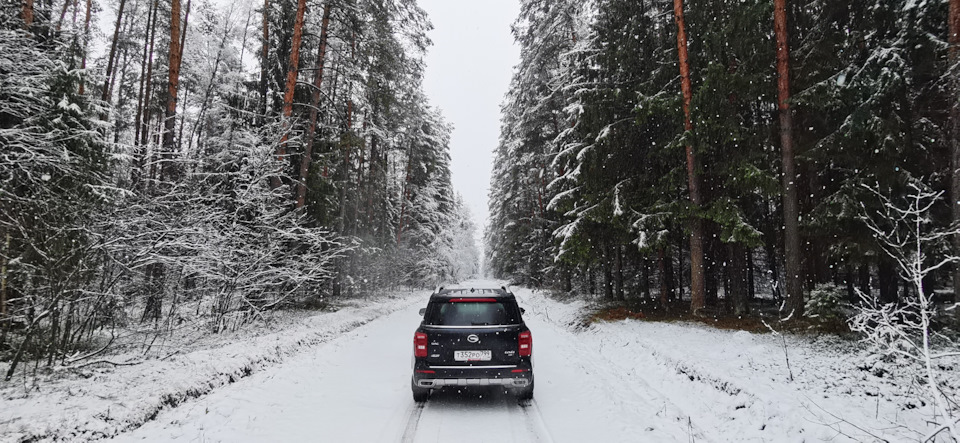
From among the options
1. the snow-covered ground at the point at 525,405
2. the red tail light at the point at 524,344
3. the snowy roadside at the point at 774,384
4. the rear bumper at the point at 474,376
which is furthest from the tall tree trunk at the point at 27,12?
the snowy roadside at the point at 774,384

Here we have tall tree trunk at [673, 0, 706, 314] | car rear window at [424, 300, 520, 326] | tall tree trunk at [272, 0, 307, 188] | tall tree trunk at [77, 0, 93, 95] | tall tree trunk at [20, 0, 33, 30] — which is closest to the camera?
car rear window at [424, 300, 520, 326]

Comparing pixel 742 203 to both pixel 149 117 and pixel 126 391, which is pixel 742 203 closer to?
pixel 126 391

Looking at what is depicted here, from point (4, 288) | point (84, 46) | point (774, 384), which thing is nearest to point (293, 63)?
point (84, 46)

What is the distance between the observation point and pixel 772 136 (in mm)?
13820

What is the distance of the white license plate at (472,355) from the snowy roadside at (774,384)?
9.57 feet

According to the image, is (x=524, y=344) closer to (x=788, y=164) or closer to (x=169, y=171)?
(x=788, y=164)

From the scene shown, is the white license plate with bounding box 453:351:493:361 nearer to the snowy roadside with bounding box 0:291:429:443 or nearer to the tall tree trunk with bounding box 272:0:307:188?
the snowy roadside with bounding box 0:291:429:443

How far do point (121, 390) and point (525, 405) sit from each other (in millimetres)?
5824

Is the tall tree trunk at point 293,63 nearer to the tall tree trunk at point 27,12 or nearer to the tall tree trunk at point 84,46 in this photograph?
the tall tree trunk at point 84,46

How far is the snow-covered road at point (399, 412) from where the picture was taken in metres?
5.50

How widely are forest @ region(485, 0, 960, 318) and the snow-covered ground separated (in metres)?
3.52

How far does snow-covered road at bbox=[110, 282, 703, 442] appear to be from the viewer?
5.50 meters

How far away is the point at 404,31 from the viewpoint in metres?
16.9

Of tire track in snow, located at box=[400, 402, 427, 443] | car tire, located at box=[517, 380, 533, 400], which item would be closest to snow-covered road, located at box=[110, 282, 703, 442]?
A: tire track in snow, located at box=[400, 402, 427, 443]
